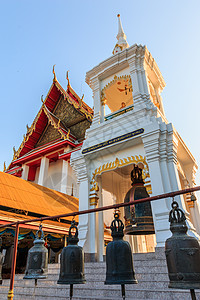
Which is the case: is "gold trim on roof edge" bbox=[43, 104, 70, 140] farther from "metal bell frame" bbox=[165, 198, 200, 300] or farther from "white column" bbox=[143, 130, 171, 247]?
"metal bell frame" bbox=[165, 198, 200, 300]

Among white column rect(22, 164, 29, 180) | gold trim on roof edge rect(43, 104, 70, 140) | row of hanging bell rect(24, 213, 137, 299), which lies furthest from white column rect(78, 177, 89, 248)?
white column rect(22, 164, 29, 180)

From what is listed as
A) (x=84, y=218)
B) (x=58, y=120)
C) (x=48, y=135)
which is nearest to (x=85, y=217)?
(x=84, y=218)

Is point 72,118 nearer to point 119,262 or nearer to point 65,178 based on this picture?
point 65,178

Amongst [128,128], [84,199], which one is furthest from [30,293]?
[128,128]

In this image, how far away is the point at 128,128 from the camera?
4430mm

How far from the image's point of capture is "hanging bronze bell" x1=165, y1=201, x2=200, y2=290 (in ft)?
4.47

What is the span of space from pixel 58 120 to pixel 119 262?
10678 mm

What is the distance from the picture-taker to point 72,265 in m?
1.90

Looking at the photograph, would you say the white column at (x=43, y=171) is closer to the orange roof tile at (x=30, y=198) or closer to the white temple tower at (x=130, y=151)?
the orange roof tile at (x=30, y=198)

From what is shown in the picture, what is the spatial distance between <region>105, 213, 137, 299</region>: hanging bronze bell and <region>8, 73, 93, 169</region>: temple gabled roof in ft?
28.4

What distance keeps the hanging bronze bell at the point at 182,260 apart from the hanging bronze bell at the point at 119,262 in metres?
0.38

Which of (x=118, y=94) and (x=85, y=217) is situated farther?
(x=118, y=94)

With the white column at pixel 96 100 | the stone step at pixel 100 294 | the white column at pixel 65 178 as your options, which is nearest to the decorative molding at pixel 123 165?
the white column at pixel 96 100

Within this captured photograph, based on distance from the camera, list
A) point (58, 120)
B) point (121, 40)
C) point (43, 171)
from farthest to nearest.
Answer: point (58, 120)
point (43, 171)
point (121, 40)
